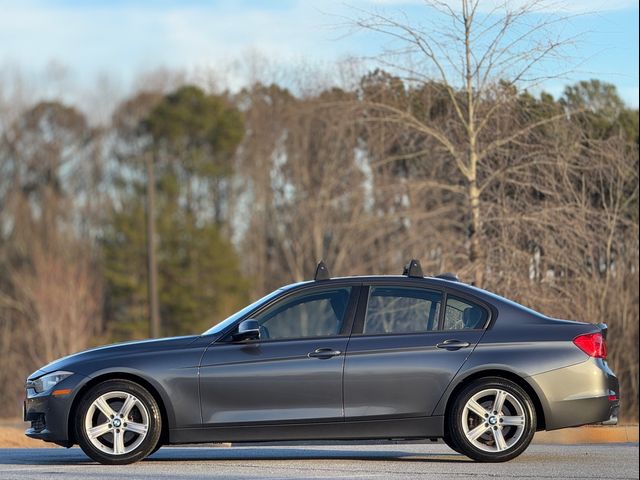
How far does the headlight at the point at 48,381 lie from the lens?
10.4 m

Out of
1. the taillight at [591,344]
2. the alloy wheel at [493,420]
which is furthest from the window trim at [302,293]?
the taillight at [591,344]

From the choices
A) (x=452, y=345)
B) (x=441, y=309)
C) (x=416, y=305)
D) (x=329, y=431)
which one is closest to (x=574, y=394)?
(x=452, y=345)

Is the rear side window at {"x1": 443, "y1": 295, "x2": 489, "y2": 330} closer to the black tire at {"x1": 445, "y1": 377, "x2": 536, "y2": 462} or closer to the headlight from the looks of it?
the black tire at {"x1": 445, "y1": 377, "x2": 536, "y2": 462}

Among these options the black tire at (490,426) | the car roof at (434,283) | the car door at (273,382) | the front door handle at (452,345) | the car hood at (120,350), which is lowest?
the black tire at (490,426)

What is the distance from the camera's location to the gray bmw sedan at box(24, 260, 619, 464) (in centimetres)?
1026

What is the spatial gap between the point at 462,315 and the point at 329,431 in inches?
53.8

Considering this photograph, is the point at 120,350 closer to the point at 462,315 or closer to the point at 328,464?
the point at 328,464

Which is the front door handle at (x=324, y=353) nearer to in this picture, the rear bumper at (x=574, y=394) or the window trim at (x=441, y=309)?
the window trim at (x=441, y=309)

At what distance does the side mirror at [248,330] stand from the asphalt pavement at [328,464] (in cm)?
97

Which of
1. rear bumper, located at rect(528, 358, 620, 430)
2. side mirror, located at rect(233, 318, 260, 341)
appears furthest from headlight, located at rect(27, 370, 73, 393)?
rear bumper, located at rect(528, 358, 620, 430)

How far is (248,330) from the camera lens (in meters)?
10.2

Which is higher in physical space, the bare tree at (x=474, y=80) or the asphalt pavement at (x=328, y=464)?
the bare tree at (x=474, y=80)

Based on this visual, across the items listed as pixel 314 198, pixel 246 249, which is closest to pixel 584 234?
pixel 314 198

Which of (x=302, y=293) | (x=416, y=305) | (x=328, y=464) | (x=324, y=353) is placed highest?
(x=302, y=293)
